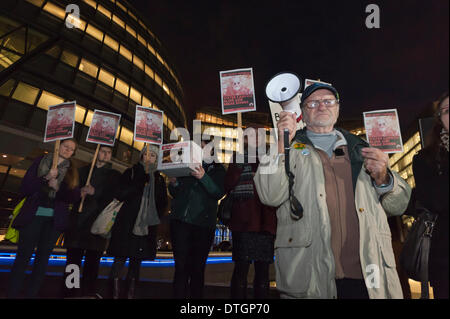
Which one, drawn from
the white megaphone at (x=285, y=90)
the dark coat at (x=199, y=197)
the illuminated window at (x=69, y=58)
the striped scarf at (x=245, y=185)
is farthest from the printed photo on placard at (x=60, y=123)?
the illuminated window at (x=69, y=58)

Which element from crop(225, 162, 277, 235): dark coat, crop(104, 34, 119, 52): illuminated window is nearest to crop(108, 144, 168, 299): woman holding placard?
crop(225, 162, 277, 235): dark coat

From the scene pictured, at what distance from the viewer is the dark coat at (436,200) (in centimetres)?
152

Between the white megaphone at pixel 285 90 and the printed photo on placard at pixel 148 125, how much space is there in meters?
2.84

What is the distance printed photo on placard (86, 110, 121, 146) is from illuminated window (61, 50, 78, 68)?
55.8 feet

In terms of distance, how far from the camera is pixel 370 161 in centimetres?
→ 179

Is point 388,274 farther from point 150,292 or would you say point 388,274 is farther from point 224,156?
point 224,156

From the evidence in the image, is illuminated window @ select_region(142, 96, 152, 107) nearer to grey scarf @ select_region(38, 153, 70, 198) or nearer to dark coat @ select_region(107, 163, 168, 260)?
grey scarf @ select_region(38, 153, 70, 198)

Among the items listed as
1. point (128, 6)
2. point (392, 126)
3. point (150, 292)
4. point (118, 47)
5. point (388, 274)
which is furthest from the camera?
point (128, 6)

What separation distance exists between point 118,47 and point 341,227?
1028 inches

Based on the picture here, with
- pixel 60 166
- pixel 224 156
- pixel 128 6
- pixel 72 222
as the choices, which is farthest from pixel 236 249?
pixel 224 156

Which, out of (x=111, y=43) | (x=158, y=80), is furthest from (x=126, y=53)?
(x=158, y=80)

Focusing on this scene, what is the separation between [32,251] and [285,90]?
348cm

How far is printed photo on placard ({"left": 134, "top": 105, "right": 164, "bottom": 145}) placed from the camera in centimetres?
448

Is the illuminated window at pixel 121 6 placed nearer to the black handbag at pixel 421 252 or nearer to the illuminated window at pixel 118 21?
the illuminated window at pixel 118 21
